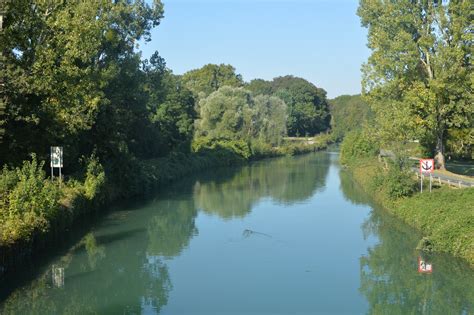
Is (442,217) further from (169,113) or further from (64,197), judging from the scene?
(169,113)

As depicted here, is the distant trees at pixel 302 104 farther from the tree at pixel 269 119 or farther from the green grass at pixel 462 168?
the green grass at pixel 462 168

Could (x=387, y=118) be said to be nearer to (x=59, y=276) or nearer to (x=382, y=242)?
(x=382, y=242)

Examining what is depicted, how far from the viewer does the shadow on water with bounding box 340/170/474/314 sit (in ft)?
55.1

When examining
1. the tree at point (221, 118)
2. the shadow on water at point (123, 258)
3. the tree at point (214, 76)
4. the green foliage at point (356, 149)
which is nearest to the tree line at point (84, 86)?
the shadow on water at point (123, 258)

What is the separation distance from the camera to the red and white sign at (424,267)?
2023cm

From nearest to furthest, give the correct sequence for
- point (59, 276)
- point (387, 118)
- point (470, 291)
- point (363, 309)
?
point (363, 309) → point (470, 291) → point (59, 276) → point (387, 118)

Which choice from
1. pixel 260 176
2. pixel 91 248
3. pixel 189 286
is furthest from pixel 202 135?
pixel 189 286

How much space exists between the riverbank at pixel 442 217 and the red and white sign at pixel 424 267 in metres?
0.91

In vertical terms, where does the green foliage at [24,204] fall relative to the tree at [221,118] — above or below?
below

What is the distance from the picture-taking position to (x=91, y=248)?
2316 cm

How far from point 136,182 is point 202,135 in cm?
3890

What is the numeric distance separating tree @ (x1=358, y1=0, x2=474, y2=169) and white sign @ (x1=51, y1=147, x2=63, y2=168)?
2144 cm

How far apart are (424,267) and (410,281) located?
171 centimetres

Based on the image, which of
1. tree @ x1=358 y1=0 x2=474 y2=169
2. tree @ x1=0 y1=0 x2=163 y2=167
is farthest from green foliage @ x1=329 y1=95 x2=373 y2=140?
tree @ x1=0 y1=0 x2=163 y2=167
